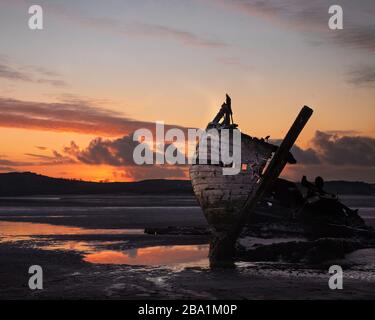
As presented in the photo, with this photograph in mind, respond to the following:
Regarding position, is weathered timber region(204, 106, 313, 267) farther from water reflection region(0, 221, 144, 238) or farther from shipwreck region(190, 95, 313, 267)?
water reflection region(0, 221, 144, 238)

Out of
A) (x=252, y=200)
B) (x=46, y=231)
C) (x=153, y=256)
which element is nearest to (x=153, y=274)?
(x=153, y=256)

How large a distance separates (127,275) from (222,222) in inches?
218

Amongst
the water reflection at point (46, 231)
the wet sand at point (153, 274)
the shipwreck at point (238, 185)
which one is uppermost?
the shipwreck at point (238, 185)

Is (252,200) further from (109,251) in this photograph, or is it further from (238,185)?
(109,251)

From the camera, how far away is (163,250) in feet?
73.0

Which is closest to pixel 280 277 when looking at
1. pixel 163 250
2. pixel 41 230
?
pixel 163 250

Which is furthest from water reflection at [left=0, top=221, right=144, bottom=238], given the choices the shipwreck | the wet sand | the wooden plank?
the wooden plank

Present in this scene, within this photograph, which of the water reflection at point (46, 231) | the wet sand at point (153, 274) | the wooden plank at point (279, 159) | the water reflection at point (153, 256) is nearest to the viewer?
the wet sand at point (153, 274)

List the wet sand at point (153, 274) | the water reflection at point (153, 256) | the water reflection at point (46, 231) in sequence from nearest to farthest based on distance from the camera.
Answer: the wet sand at point (153, 274) → the water reflection at point (153, 256) → the water reflection at point (46, 231)

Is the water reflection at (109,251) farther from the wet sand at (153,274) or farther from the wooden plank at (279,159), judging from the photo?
the wooden plank at (279,159)

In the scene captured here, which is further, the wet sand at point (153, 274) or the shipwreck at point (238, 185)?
the shipwreck at point (238, 185)

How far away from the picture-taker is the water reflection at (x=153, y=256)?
19125 mm

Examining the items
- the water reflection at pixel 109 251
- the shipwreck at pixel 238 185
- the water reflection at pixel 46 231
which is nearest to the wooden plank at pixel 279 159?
the shipwreck at pixel 238 185
